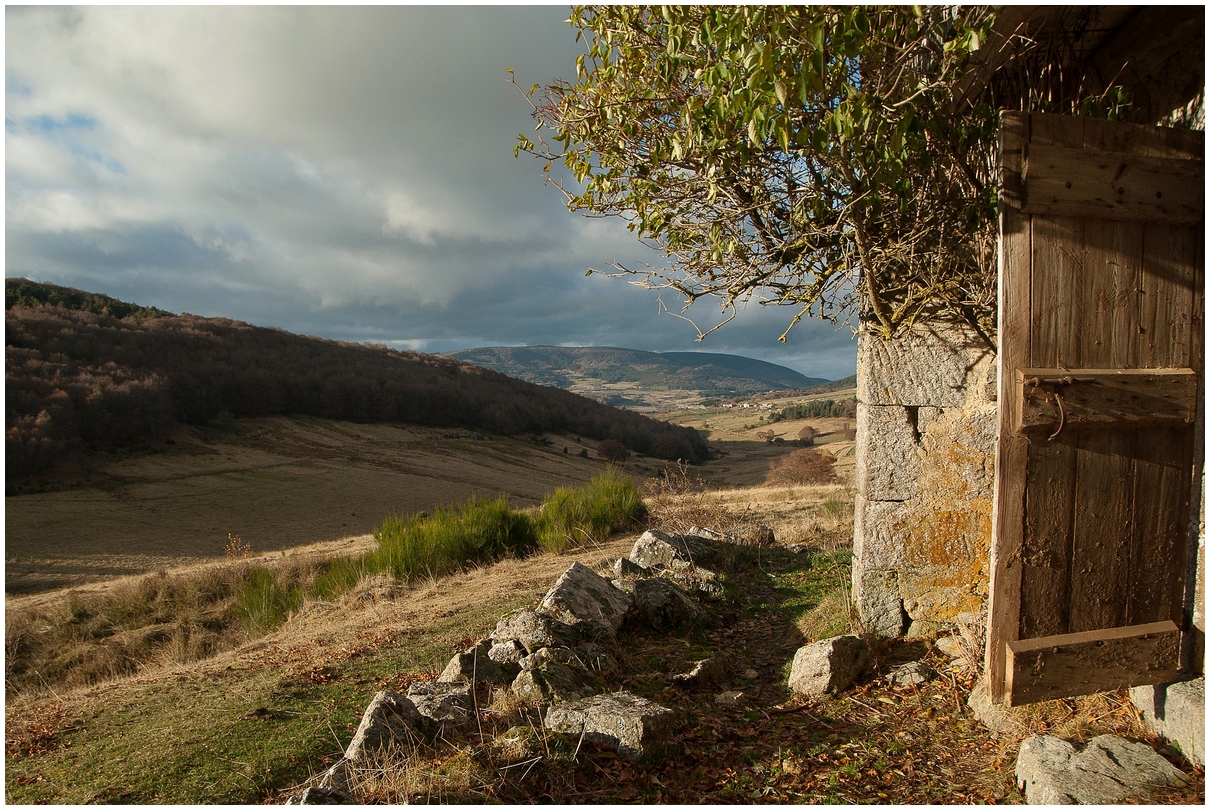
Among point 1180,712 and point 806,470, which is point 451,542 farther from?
point 806,470

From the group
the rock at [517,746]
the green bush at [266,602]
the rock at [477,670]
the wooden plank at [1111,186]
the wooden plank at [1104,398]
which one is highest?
the wooden plank at [1111,186]

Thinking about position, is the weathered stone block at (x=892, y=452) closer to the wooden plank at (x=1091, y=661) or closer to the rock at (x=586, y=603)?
the wooden plank at (x=1091, y=661)

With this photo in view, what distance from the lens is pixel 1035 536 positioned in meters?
3.11

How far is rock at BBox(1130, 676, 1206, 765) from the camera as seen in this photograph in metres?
3.04

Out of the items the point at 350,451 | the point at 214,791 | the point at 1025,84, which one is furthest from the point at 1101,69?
the point at 350,451

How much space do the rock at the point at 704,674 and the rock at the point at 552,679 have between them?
0.64 meters

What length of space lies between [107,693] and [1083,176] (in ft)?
25.3

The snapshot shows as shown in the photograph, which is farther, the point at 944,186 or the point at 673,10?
the point at 944,186

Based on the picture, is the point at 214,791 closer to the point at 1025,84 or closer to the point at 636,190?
the point at 636,190

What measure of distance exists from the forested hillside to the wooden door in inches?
1639

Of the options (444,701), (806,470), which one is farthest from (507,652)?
(806,470)

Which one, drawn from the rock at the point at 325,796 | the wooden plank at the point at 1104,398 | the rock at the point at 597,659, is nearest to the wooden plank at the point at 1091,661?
the wooden plank at the point at 1104,398

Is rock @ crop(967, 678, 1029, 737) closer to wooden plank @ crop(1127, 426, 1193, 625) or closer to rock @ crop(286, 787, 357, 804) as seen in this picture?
wooden plank @ crop(1127, 426, 1193, 625)

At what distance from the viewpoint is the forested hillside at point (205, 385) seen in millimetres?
38625
